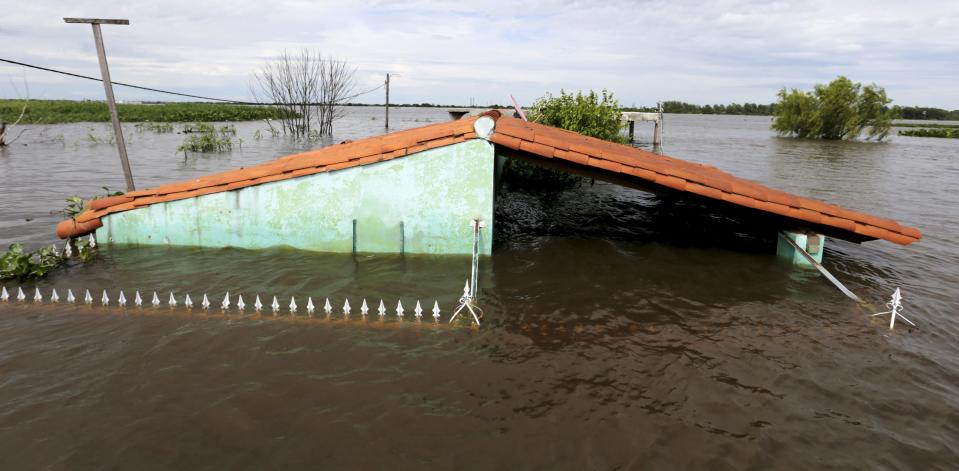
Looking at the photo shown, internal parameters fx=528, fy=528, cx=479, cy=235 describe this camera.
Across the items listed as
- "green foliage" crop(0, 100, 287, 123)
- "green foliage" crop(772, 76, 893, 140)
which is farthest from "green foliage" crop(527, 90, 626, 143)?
"green foliage" crop(772, 76, 893, 140)

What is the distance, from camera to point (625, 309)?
7156 mm

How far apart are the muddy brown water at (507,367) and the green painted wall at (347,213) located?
11.1 inches

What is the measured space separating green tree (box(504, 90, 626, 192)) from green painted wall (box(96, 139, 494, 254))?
8118 mm

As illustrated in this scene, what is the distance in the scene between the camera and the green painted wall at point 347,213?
831 cm

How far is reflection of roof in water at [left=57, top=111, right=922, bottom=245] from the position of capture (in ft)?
25.2

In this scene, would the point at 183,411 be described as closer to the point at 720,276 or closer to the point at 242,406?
the point at 242,406

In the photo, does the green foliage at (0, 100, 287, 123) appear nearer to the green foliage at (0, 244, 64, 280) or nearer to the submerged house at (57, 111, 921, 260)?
the submerged house at (57, 111, 921, 260)

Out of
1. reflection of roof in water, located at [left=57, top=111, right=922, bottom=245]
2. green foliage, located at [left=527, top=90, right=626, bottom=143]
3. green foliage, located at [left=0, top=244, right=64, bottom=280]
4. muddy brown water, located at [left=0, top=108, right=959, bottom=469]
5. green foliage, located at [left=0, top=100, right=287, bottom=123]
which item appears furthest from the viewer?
green foliage, located at [left=0, top=100, right=287, bottom=123]

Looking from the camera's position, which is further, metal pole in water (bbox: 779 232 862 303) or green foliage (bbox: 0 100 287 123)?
green foliage (bbox: 0 100 287 123)

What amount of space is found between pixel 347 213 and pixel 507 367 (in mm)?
4303

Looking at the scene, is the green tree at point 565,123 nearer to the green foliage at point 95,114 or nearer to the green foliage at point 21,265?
the green foliage at point 21,265

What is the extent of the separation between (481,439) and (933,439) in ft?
12.8

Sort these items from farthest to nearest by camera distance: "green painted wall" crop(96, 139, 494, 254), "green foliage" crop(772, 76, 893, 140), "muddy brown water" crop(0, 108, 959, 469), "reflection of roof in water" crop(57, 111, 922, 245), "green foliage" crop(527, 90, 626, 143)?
"green foliage" crop(772, 76, 893, 140) → "green foliage" crop(527, 90, 626, 143) → "green painted wall" crop(96, 139, 494, 254) → "reflection of roof in water" crop(57, 111, 922, 245) → "muddy brown water" crop(0, 108, 959, 469)

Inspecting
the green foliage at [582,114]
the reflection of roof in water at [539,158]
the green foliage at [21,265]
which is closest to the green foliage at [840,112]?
the green foliage at [582,114]
